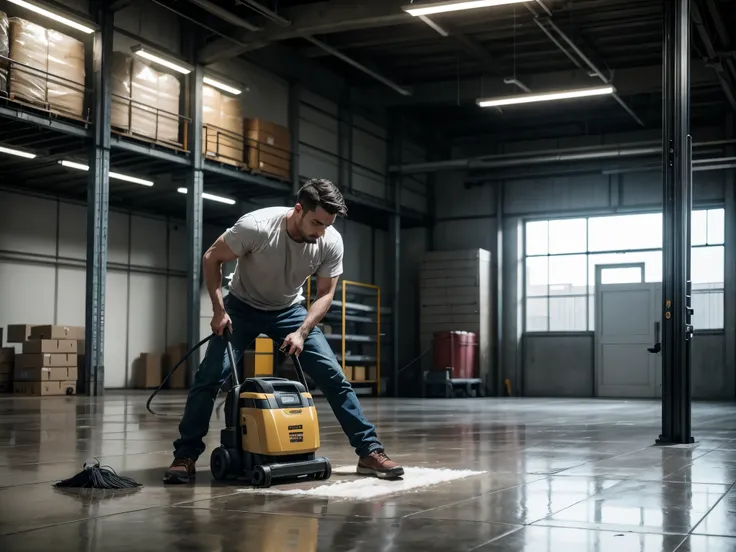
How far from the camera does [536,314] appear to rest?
81.8 feet

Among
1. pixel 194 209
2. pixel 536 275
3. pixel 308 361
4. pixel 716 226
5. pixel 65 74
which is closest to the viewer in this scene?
pixel 308 361

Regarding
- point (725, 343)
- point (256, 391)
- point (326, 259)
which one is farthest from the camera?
point (725, 343)

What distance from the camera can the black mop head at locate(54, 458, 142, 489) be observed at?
4059 mm

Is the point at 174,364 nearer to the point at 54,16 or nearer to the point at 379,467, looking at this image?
the point at 54,16

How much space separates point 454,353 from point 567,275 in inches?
156

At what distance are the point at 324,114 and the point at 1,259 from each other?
8455 mm

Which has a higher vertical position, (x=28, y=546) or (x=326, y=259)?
(x=326, y=259)

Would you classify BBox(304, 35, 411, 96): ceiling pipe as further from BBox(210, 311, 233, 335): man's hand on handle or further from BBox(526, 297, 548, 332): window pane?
BBox(210, 311, 233, 335): man's hand on handle

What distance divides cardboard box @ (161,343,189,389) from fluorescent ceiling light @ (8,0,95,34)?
870 centimetres

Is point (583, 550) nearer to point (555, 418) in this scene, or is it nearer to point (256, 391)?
point (256, 391)

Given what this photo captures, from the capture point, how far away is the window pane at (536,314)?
24.8 meters

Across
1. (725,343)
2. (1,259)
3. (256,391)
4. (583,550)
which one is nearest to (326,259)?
(256,391)

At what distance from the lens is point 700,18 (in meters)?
15.4

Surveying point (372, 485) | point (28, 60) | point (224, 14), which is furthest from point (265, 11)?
point (372, 485)
